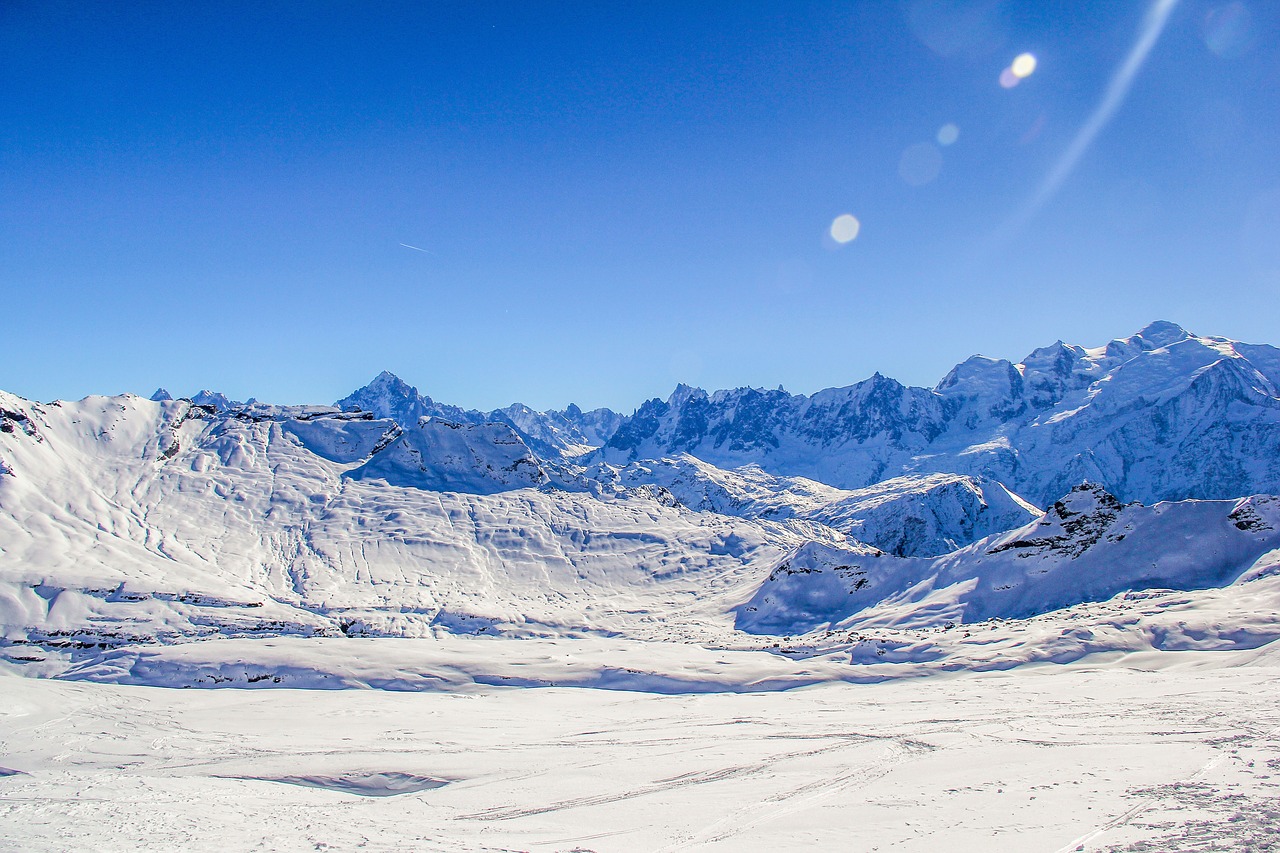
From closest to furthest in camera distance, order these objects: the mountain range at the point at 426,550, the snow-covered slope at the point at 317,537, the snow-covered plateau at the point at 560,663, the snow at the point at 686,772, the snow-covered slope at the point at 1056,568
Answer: the snow at the point at 686,772, the snow-covered plateau at the point at 560,663, the snow-covered slope at the point at 1056,568, the mountain range at the point at 426,550, the snow-covered slope at the point at 317,537

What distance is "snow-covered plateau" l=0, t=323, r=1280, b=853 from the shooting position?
711 inches

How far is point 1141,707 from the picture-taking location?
99.1 feet

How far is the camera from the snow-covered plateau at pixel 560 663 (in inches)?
711

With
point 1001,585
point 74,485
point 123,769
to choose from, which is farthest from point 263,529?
point 1001,585

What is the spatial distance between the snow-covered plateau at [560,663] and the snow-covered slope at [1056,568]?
1.19ft

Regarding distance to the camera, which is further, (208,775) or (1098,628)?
(1098,628)

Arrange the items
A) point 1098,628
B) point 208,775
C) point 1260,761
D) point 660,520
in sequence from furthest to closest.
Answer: point 660,520 < point 1098,628 < point 208,775 < point 1260,761

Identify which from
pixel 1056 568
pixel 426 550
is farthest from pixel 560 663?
pixel 426 550

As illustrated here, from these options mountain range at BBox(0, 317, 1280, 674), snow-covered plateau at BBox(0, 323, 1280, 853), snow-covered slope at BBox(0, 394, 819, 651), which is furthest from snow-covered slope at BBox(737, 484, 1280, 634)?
snow-covered slope at BBox(0, 394, 819, 651)

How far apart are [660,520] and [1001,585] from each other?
2596 inches

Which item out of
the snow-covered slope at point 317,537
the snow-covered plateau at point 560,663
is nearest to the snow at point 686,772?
the snow-covered plateau at point 560,663

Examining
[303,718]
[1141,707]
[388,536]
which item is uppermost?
[388,536]

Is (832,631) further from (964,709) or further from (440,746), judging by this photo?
(440,746)

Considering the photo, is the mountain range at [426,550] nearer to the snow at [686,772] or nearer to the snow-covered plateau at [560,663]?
the snow-covered plateau at [560,663]
